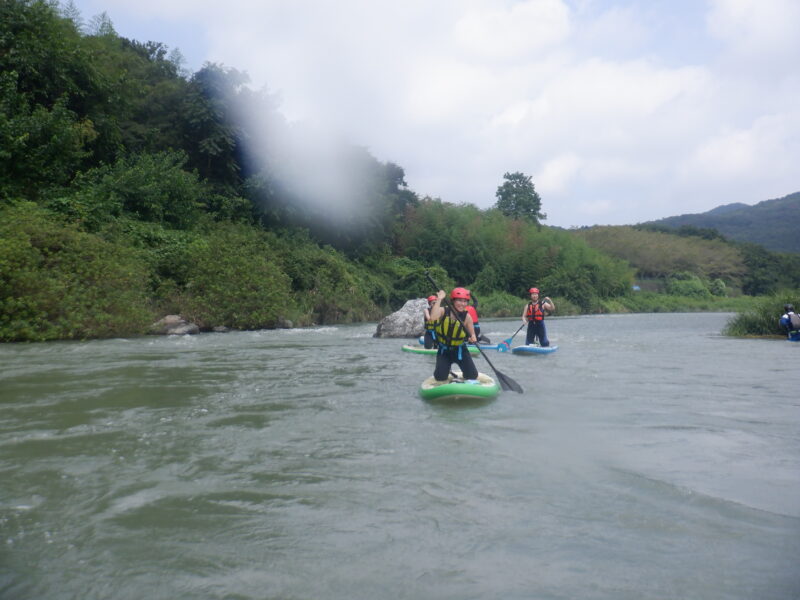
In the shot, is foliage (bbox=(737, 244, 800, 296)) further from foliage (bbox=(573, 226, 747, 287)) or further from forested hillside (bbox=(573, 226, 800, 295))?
foliage (bbox=(573, 226, 747, 287))

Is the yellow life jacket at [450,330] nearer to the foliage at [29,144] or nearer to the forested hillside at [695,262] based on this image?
the foliage at [29,144]

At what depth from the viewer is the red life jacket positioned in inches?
535

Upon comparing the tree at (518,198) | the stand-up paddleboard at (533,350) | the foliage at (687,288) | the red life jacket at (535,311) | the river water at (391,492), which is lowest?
the river water at (391,492)

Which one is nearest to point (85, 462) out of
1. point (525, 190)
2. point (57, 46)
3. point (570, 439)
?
point (570, 439)

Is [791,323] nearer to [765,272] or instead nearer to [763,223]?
[765,272]

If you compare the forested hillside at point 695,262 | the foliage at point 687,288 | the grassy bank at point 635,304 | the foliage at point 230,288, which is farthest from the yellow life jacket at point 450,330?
the foliage at point 687,288

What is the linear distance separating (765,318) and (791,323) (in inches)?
71.6

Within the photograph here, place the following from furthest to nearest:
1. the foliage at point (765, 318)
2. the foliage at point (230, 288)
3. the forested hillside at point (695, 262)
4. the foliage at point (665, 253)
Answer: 1. the foliage at point (665, 253)
2. the forested hillside at point (695, 262)
3. the foliage at point (230, 288)
4. the foliage at point (765, 318)

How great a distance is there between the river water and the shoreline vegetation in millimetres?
8496

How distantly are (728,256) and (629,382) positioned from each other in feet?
193

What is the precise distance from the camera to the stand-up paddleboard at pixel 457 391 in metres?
7.40

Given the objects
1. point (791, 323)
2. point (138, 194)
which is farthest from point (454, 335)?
point (138, 194)

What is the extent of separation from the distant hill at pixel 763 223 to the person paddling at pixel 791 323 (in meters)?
99.8

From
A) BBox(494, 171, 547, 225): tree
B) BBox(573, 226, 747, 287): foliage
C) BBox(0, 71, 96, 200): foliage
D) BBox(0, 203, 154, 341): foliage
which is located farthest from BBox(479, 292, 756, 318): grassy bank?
BBox(0, 203, 154, 341): foliage
